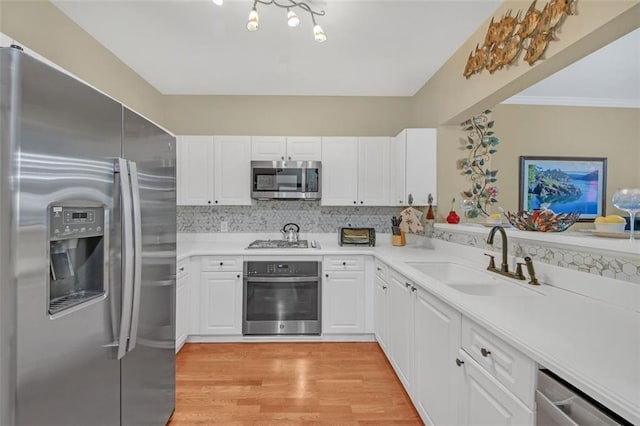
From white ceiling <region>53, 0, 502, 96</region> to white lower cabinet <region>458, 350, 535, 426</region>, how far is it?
2.09 m

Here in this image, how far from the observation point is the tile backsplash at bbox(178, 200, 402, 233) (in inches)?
137

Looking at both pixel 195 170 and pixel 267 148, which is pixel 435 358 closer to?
pixel 267 148

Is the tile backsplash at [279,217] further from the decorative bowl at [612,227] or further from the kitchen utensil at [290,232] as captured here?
the decorative bowl at [612,227]

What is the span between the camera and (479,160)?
2896 mm

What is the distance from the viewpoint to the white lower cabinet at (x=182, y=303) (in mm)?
2584

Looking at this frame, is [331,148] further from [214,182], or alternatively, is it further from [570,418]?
[570,418]

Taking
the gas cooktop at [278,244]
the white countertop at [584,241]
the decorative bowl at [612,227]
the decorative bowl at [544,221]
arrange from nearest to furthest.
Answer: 1. the white countertop at [584,241]
2. the decorative bowl at [612,227]
3. the decorative bowl at [544,221]
4. the gas cooktop at [278,244]

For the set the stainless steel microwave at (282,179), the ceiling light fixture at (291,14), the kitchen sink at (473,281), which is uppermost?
the ceiling light fixture at (291,14)

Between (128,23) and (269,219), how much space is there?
2.12m

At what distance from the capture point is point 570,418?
29.8 inches

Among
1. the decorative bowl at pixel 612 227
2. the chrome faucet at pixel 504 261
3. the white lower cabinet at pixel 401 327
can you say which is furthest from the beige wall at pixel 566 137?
the decorative bowl at pixel 612 227

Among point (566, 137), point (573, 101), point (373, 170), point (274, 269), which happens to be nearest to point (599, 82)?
point (573, 101)

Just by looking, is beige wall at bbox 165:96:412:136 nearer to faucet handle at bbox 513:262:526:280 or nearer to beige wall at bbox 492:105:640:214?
beige wall at bbox 492:105:640:214

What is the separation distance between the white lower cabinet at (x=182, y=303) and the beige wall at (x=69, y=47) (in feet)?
5.42
